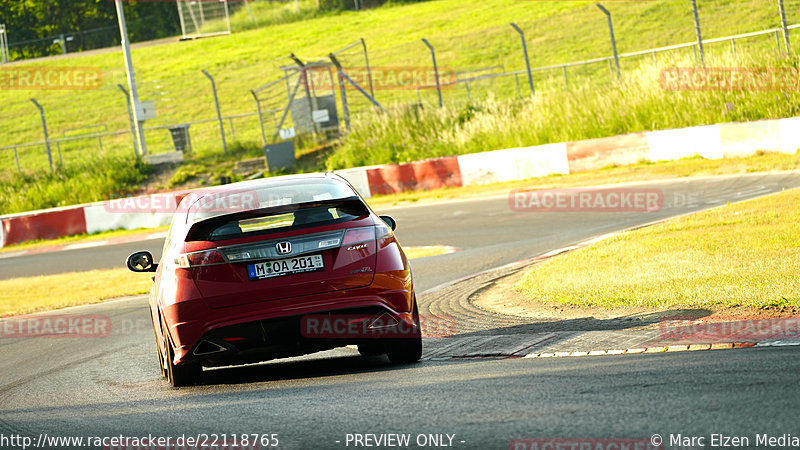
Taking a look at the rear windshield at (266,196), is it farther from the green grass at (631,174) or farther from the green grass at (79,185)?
the green grass at (79,185)

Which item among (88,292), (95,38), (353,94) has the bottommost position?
(88,292)

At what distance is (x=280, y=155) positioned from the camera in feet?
95.3

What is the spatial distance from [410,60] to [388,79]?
2.19 metres

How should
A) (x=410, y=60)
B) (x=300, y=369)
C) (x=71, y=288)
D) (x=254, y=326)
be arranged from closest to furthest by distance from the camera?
1. (x=254, y=326)
2. (x=300, y=369)
3. (x=71, y=288)
4. (x=410, y=60)

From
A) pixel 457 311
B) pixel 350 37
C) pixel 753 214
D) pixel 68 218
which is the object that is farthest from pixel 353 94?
pixel 350 37

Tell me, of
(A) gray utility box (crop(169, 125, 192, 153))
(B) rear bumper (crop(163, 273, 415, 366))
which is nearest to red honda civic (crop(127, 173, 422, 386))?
(B) rear bumper (crop(163, 273, 415, 366))

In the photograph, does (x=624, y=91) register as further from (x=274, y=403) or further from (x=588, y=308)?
(x=274, y=403)

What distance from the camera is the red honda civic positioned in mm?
7008

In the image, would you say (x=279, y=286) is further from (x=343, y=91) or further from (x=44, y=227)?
(x=343, y=91)

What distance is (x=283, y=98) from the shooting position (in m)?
32.2

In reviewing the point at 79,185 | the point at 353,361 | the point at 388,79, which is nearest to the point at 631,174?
the point at 353,361

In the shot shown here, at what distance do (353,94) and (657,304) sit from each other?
22371 mm

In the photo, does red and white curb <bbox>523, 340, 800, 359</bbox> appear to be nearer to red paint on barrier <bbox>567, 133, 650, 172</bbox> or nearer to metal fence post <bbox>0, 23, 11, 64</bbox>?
red paint on barrier <bbox>567, 133, 650, 172</bbox>

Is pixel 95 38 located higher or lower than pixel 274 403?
higher
